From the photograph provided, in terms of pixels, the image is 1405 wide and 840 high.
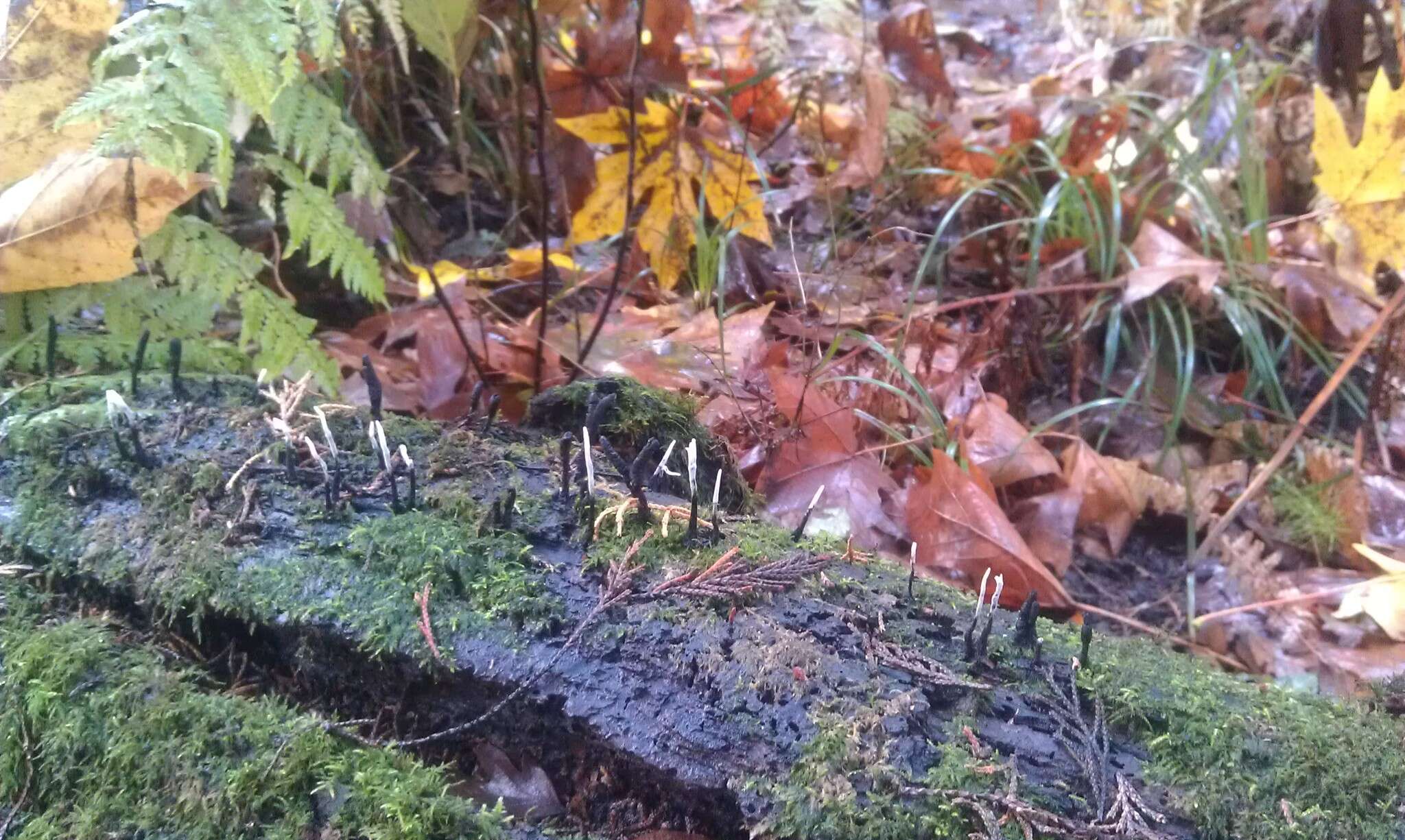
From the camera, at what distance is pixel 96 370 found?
177 cm

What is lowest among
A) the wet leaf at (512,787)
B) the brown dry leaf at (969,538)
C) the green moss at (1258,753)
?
the brown dry leaf at (969,538)

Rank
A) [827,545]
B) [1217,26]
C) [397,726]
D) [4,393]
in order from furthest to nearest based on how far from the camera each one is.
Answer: [1217,26], [4,393], [827,545], [397,726]

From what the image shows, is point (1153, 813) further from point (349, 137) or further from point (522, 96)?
point (522, 96)

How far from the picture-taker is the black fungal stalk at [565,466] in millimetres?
1293

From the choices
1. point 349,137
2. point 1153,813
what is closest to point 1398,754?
point 1153,813

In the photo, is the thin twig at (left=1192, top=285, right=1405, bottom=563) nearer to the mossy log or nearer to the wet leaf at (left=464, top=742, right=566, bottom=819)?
the mossy log

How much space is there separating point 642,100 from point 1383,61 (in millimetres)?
2187

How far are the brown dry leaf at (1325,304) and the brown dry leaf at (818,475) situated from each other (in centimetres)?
172

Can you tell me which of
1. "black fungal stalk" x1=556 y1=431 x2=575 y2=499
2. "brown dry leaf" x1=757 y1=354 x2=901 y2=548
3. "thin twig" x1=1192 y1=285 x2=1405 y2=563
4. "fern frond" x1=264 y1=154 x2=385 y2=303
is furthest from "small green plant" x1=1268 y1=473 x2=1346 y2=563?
"fern frond" x1=264 y1=154 x2=385 y2=303

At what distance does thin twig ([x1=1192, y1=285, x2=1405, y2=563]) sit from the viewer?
2242 millimetres

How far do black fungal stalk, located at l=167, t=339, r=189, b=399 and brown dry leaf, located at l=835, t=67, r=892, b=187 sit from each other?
7.05 feet

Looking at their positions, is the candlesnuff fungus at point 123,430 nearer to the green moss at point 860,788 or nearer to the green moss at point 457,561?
the green moss at point 457,561

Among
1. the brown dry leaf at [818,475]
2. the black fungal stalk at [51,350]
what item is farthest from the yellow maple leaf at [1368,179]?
the black fungal stalk at [51,350]

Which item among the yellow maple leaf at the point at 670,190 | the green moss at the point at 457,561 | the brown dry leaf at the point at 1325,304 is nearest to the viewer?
the green moss at the point at 457,561
